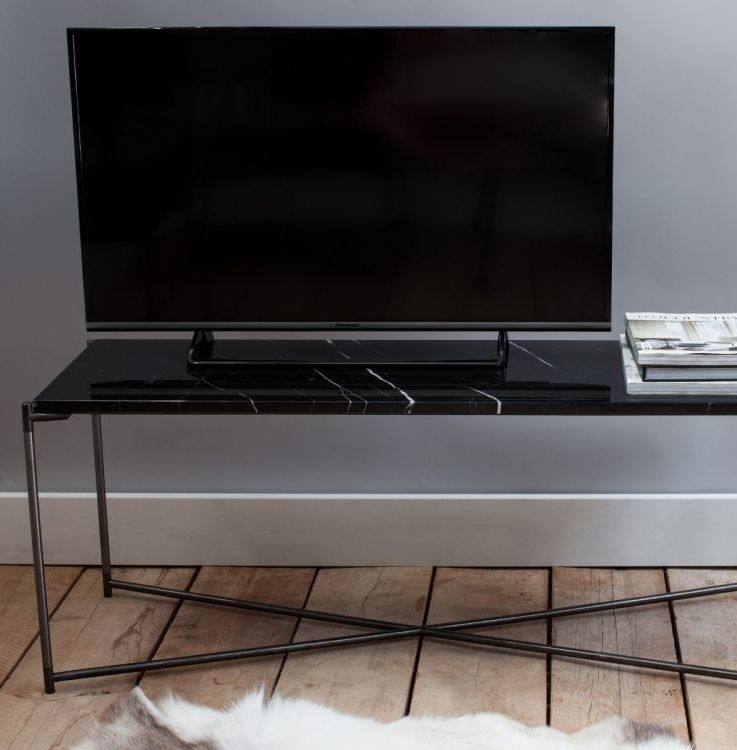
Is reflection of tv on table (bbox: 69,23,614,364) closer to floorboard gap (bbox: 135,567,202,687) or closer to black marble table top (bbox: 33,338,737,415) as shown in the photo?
black marble table top (bbox: 33,338,737,415)

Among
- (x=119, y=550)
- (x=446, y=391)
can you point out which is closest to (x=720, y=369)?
(x=446, y=391)

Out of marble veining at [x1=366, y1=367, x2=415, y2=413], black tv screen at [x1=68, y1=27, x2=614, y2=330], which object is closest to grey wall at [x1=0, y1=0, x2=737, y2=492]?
black tv screen at [x1=68, y1=27, x2=614, y2=330]

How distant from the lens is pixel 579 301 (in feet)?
6.46

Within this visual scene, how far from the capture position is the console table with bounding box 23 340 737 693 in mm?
1784

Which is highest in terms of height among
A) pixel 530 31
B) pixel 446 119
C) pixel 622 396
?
pixel 530 31

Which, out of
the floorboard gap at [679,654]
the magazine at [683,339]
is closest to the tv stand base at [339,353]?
the magazine at [683,339]

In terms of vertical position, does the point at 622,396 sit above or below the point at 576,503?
above

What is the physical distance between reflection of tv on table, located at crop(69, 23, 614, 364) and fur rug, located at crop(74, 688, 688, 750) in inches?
27.2

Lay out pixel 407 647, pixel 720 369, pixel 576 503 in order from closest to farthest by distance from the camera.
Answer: pixel 720 369 → pixel 407 647 → pixel 576 503

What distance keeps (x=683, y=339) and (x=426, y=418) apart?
2.29 feet

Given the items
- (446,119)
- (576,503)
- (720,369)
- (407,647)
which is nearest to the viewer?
(720,369)

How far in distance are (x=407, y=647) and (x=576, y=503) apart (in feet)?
1.73

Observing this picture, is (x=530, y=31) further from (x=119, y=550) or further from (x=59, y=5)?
(x=119, y=550)

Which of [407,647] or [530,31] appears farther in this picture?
[407,647]
